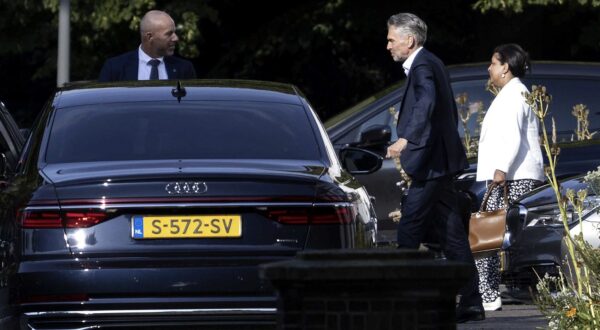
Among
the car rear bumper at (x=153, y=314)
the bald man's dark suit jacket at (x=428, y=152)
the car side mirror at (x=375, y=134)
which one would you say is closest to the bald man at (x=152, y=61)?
the car side mirror at (x=375, y=134)

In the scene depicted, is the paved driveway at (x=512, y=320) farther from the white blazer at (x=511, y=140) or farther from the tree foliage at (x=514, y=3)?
the tree foliage at (x=514, y=3)

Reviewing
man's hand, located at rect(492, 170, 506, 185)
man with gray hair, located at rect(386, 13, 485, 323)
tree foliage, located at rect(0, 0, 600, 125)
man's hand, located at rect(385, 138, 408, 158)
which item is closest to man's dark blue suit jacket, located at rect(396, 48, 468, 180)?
man with gray hair, located at rect(386, 13, 485, 323)

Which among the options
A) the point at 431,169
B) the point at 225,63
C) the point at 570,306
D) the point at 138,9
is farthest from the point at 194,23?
the point at 570,306

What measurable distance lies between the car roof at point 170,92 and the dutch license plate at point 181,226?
132cm

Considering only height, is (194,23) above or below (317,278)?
above

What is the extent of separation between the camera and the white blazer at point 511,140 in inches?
460

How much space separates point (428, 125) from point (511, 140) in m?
1.87

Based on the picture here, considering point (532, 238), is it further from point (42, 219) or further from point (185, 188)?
point (42, 219)

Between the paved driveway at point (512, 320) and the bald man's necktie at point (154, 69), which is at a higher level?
the bald man's necktie at point (154, 69)

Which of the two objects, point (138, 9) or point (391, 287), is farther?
point (138, 9)

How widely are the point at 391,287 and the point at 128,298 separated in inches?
120

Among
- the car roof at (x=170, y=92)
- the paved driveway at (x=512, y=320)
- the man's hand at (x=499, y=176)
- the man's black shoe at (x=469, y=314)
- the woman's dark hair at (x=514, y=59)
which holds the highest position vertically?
the woman's dark hair at (x=514, y=59)

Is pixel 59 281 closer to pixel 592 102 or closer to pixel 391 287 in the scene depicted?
pixel 391 287

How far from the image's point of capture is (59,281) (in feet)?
25.6
